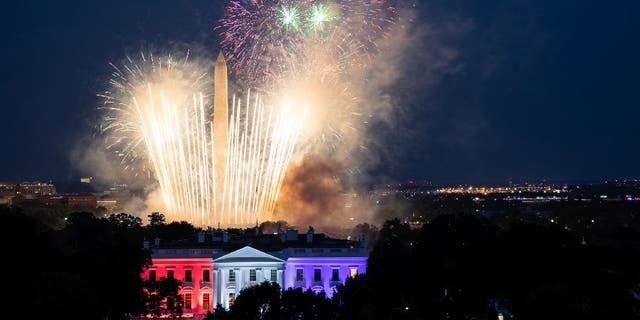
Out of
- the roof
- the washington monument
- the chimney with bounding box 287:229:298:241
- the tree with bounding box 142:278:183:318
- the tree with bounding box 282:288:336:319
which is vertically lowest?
the tree with bounding box 282:288:336:319

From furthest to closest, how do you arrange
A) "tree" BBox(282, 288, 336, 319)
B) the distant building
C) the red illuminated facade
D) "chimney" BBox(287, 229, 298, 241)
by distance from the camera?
"chimney" BBox(287, 229, 298, 241) → the red illuminated facade → the distant building → "tree" BBox(282, 288, 336, 319)

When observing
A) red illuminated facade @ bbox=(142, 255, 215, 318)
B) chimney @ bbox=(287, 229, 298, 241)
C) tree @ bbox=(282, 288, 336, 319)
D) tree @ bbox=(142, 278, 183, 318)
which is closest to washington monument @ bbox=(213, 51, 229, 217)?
chimney @ bbox=(287, 229, 298, 241)

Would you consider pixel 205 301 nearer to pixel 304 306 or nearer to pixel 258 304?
pixel 304 306

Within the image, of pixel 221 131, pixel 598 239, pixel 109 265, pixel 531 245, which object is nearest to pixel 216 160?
pixel 221 131

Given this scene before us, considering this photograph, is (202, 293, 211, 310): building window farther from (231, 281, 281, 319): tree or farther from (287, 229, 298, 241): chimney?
(231, 281, 281, 319): tree

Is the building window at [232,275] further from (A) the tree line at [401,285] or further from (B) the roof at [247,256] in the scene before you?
(A) the tree line at [401,285]

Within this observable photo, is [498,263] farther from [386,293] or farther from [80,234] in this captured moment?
[80,234]
